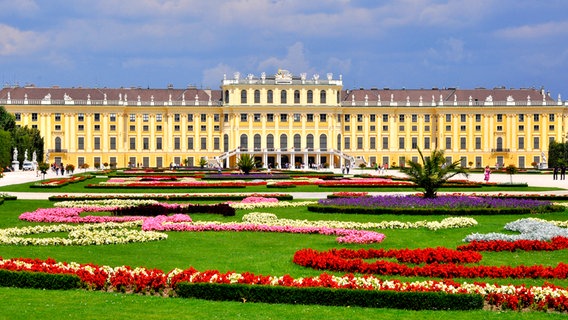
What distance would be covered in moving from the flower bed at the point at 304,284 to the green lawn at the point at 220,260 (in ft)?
0.95

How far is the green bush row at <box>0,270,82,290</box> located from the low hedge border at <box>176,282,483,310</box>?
1.43 m

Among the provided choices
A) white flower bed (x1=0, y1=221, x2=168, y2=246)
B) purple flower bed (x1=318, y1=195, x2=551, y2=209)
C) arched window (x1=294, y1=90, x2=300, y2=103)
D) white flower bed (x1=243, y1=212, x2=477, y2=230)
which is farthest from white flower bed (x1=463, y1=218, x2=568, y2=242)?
arched window (x1=294, y1=90, x2=300, y2=103)

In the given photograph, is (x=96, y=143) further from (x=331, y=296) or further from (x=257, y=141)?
(x=331, y=296)

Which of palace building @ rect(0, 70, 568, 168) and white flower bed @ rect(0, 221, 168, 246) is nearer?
white flower bed @ rect(0, 221, 168, 246)

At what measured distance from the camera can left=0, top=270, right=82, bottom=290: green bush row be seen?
9406 millimetres

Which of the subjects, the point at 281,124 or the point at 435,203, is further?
the point at 281,124

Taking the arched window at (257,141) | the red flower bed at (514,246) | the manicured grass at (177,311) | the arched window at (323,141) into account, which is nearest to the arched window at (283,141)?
the arched window at (257,141)

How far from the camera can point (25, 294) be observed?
902cm

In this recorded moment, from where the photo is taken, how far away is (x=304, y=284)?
898 cm

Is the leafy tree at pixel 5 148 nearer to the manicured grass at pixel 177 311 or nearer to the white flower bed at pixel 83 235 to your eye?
the white flower bed at pixel 83 235

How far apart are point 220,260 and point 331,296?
3.53 meters

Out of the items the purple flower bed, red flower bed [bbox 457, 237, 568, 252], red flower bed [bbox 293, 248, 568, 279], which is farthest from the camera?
the purple flower bed

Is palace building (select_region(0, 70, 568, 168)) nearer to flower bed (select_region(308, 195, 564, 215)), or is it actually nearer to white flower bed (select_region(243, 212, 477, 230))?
flower bed (select_region(308, 195, 564, 215))

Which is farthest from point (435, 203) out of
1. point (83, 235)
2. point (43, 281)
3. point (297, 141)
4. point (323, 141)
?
point (297, 141)
